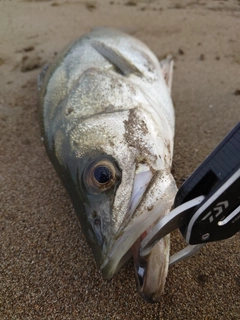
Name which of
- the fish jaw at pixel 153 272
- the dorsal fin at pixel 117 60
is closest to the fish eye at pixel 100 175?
the fish jaw at pixel 153 272

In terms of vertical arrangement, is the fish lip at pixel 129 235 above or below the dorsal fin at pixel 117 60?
below

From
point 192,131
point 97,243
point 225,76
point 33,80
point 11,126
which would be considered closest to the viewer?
point 97,243

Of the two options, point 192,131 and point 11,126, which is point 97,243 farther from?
point 11,126

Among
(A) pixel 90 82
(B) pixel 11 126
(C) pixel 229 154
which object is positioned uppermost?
(C) pixel 229 154

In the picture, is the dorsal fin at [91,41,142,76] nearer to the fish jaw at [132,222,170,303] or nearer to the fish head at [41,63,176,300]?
the fish head at [41,63,176,300]

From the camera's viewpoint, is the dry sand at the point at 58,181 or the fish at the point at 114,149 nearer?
the fish at the point at 114,149

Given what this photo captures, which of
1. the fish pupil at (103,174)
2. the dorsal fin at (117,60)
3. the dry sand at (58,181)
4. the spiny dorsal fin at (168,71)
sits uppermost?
the dorsal fin at (117,60)

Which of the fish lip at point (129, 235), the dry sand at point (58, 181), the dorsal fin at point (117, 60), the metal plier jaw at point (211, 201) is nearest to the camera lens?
the metal plier jaw at point (211, 201)

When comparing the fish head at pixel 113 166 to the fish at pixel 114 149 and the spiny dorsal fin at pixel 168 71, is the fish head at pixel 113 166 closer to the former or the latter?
the fish at pixel 114 149

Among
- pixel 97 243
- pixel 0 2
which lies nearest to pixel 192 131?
pixel 97 243
